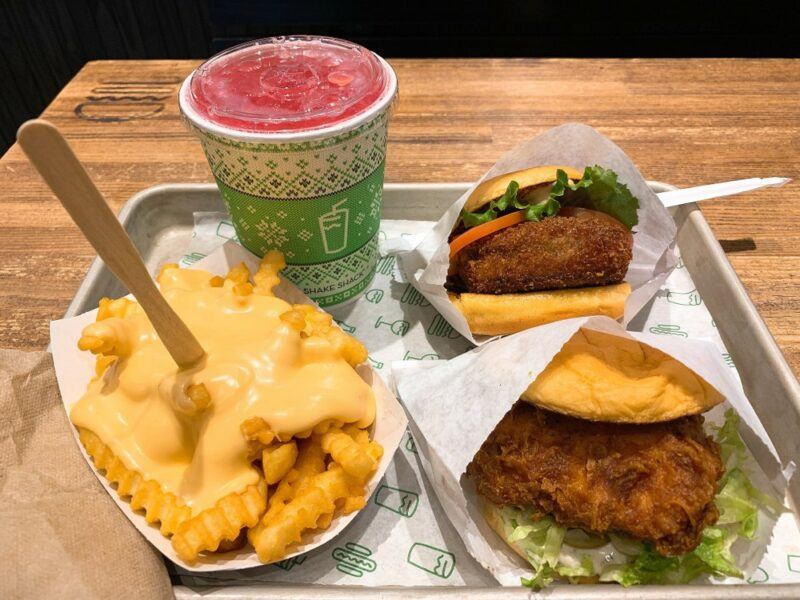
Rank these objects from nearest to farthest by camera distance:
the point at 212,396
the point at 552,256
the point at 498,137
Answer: the point at 212,396
the point at 552,256
the point at 498,137

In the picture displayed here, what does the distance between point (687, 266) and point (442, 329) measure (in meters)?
0.83

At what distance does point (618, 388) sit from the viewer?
1.25 meters

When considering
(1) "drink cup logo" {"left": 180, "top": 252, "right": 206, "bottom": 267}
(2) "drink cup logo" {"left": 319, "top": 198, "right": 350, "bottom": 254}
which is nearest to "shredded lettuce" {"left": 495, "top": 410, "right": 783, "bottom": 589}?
(2) "drink cup logo" {"left": 319, "top": 198, "right": 350, "bottom": 254}

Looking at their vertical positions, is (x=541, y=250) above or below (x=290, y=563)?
above

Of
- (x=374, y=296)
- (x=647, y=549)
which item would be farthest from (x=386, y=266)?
(x=647, y=549)

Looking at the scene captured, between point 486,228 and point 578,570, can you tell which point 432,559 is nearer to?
point 578,570

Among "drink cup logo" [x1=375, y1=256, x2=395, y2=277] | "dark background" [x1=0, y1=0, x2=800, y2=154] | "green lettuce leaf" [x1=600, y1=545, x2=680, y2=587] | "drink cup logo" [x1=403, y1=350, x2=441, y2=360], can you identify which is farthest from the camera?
"dark background" [x1=0, y1=0, x2=800, y2=154]

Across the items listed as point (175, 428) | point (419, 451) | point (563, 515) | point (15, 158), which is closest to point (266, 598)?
point (175, 428)

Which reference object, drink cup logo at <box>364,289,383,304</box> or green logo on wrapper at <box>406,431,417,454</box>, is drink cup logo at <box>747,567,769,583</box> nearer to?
green logo on wrapper at <box>406,431,417,454</box>

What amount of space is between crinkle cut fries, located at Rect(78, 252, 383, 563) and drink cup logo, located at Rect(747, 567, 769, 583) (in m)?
0.82

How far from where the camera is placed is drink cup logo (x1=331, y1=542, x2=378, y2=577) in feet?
4.20

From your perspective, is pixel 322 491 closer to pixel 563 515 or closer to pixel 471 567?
pixel 471 567

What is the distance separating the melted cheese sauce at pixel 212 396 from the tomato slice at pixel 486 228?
54cm

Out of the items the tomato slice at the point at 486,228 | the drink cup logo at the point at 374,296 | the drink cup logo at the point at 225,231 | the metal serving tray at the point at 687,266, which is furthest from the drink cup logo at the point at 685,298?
the drink cup logo at the point at 225,231
